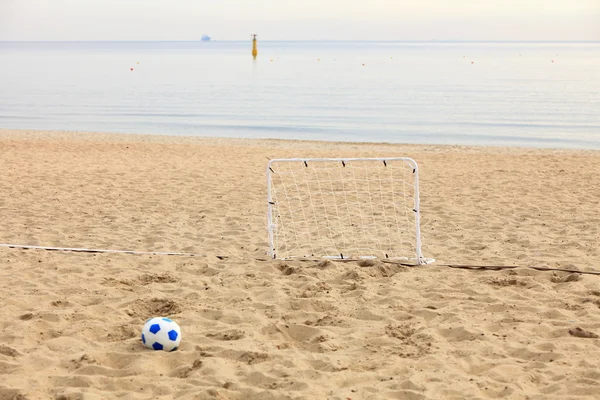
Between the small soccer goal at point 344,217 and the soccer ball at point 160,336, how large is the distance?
238 centimetres

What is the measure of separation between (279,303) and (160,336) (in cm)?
133

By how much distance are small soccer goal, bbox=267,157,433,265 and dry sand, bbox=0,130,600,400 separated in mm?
284

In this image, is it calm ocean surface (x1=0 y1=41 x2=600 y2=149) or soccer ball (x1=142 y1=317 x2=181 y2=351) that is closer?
soccer ball (x1=142 y1=317 x2=181 y2=351)

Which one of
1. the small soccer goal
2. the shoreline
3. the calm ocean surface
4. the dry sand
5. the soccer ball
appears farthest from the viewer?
the calm ocean surface

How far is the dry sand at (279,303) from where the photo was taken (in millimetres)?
4527

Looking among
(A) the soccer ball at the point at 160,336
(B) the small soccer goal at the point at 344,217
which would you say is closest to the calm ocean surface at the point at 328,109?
(B) the small soccer goal at the point at 344,217

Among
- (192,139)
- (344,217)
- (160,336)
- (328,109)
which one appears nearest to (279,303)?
(160,336)

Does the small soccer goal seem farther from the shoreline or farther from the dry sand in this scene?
the shoreline

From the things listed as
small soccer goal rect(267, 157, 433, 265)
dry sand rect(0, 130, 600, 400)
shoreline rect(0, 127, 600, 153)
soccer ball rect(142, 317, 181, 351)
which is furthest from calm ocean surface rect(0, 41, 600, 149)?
soccer ball rect(142, 317, 181, 351)

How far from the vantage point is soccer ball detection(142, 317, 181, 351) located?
4.95 m

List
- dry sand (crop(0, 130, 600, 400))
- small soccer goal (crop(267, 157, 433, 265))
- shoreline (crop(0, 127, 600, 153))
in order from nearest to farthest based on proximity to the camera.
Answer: dry sand (crop(0, 130, 600, 400)), small soccer goal (crop(267, 157, 433, 265)), shoreline (crop(0, 127, 600, 153))

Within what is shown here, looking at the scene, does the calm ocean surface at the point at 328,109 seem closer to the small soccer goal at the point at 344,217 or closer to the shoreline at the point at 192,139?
the shoreline at the point at 192,139

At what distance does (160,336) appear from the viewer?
16.3 feet

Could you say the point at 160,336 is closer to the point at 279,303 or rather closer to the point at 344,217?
the point at 279,303
